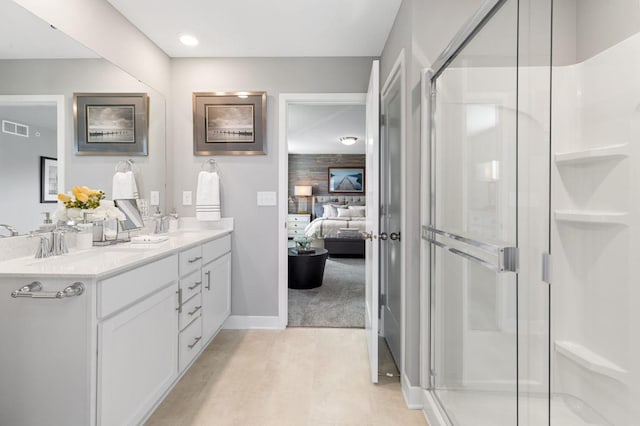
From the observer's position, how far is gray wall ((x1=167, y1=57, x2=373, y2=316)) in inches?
120

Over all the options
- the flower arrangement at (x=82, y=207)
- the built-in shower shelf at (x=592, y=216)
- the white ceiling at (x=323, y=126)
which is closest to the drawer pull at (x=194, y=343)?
the flower arrangement at (x=82, y=207)

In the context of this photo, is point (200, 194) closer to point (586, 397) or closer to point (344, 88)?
point (344, 88)

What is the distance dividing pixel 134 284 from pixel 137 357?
1.13 feet

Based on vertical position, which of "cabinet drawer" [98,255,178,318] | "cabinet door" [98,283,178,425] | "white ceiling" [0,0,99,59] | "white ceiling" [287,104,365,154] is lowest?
"cabinet door" [98,283,178,425]

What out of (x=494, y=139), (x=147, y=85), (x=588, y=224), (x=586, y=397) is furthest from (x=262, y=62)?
(x=586, y=397)

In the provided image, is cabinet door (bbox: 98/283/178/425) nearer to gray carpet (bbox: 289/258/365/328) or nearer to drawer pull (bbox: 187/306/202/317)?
drawer pull (bbox: 187/306/202/317)

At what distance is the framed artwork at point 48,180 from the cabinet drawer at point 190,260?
70 centimetres

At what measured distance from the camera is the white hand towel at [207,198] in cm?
296

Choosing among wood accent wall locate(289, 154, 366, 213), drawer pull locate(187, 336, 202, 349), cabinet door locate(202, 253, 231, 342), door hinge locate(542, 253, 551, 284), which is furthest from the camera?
wood accent wall locate(289, 154, 366, 213)

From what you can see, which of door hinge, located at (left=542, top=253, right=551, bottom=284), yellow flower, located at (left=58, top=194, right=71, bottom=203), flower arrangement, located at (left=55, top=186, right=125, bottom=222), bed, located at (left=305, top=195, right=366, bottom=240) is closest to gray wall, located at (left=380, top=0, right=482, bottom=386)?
door hinge, located at (left=542, top=253, right=551, bottom=284)

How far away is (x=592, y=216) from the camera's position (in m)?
1.37

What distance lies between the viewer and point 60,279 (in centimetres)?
130

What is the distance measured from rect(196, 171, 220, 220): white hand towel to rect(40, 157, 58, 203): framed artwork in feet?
3.88

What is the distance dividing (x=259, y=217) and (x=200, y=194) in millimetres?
529
